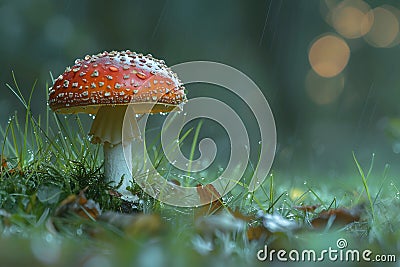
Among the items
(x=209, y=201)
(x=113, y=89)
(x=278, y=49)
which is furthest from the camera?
(x=278, y=49)

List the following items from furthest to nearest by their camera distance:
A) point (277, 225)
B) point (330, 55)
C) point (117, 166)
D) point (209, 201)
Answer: point (330, 55) → point (117, 166) → point (209, 201) → point (277, 225)

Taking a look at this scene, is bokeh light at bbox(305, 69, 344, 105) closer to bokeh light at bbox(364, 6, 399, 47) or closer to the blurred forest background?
the blurred forest background

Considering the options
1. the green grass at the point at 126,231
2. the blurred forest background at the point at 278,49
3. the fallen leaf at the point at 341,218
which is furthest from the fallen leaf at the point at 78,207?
the blurred forest background at the point at 278,49

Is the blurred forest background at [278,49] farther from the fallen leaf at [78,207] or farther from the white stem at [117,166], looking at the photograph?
the fallen leaf at [78,207]

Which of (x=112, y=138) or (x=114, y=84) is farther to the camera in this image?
(x=112, y=138)

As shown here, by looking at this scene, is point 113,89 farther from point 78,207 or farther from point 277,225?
point 277,225

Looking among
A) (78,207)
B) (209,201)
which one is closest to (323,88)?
(209,201)

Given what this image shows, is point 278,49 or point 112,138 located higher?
point 278,49

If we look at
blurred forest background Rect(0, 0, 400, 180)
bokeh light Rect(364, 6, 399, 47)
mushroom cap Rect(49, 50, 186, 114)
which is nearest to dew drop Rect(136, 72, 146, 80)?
mushroom cap Rect(49, 50, 186, 114)
